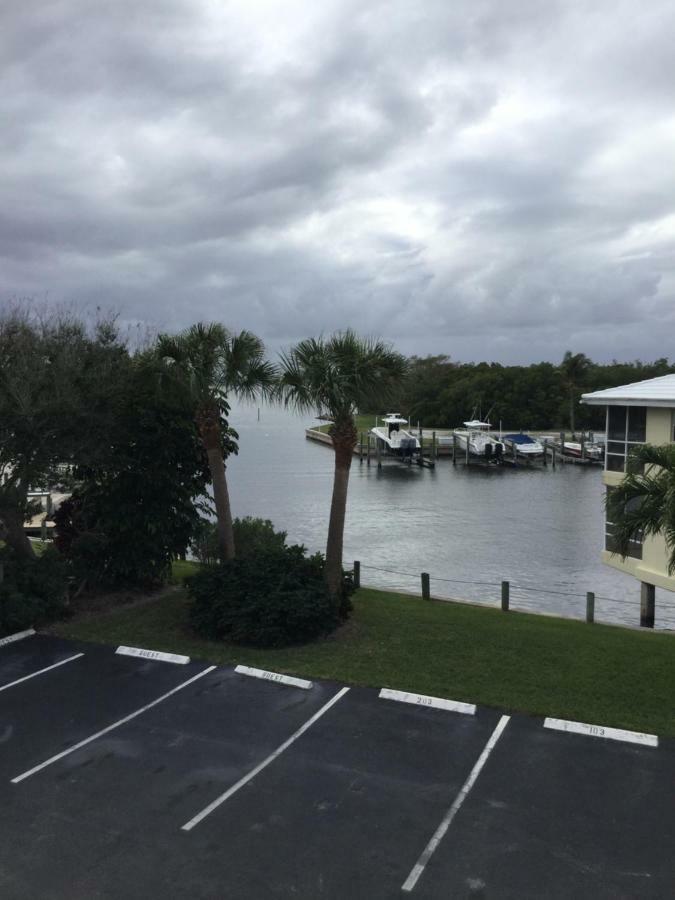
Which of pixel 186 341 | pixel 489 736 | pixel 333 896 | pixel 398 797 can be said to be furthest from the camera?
pixel 186 341

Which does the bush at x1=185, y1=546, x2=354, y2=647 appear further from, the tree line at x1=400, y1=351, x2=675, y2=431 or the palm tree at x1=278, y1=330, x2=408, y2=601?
the tree line at x1=400, y1=351, x2=675, y2=431

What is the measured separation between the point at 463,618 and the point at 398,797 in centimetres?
861

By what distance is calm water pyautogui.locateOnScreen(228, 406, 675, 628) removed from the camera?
31.6m

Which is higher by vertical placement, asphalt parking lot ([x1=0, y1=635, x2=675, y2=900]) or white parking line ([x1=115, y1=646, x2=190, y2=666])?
white parking line ([x1=115, y1=646, x2=190, y2=666])

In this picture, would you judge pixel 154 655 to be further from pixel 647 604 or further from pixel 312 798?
pixel 647 604

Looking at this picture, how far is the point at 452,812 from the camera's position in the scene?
892 centimetres

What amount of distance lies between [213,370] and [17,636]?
6.50 m

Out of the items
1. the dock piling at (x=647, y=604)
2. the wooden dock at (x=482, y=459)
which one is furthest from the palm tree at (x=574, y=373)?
the dock piling at (x=647, y=604)

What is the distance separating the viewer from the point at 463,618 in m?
17.6

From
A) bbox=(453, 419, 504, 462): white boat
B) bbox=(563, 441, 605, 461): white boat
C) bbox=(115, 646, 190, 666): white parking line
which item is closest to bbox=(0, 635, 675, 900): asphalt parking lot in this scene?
bbox=(115, 646, 190, 666): white parking line

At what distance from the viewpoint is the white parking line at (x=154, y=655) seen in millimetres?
14141

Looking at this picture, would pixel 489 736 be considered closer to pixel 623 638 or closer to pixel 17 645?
pixel 623 638

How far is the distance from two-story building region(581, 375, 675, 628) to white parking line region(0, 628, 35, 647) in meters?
14.7

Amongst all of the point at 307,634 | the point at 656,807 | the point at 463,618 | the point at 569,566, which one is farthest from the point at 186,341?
the point at 569,566
